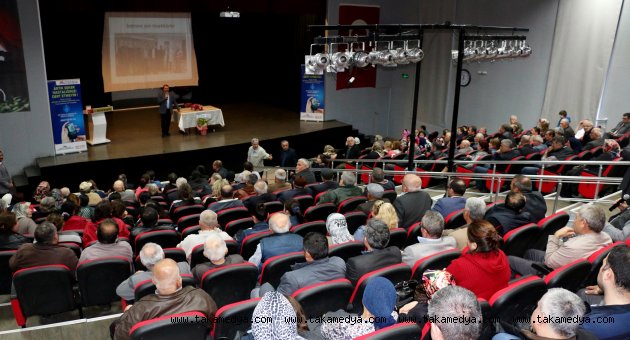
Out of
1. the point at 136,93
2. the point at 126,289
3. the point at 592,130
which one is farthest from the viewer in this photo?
the point at 136,93

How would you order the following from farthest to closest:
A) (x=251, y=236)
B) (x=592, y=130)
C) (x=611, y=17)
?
1. (x=611, y=17)
2. (x=592, y=130)
3. (x=251, y=236)

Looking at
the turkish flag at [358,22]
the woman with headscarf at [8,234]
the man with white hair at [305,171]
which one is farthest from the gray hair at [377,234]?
the turkish flag at [358,22]

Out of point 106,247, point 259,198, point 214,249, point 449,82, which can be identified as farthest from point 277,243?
point 449,82

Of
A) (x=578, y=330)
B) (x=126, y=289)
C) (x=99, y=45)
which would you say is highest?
(x=99, y=45)

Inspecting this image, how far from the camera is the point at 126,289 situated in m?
4.09

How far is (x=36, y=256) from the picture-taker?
185 inches

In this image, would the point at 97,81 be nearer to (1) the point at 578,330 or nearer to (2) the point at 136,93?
(2) the point at 136,93

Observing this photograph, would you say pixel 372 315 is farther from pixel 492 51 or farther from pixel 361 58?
pixel 492 51

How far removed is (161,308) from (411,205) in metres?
3.29

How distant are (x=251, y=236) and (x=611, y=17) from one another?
33.5 feet

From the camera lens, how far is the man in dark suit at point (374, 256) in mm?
3967

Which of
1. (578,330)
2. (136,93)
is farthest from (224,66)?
(578,330)

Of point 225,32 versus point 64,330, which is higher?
point 225,32

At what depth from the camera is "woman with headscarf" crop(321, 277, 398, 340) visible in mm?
2867
